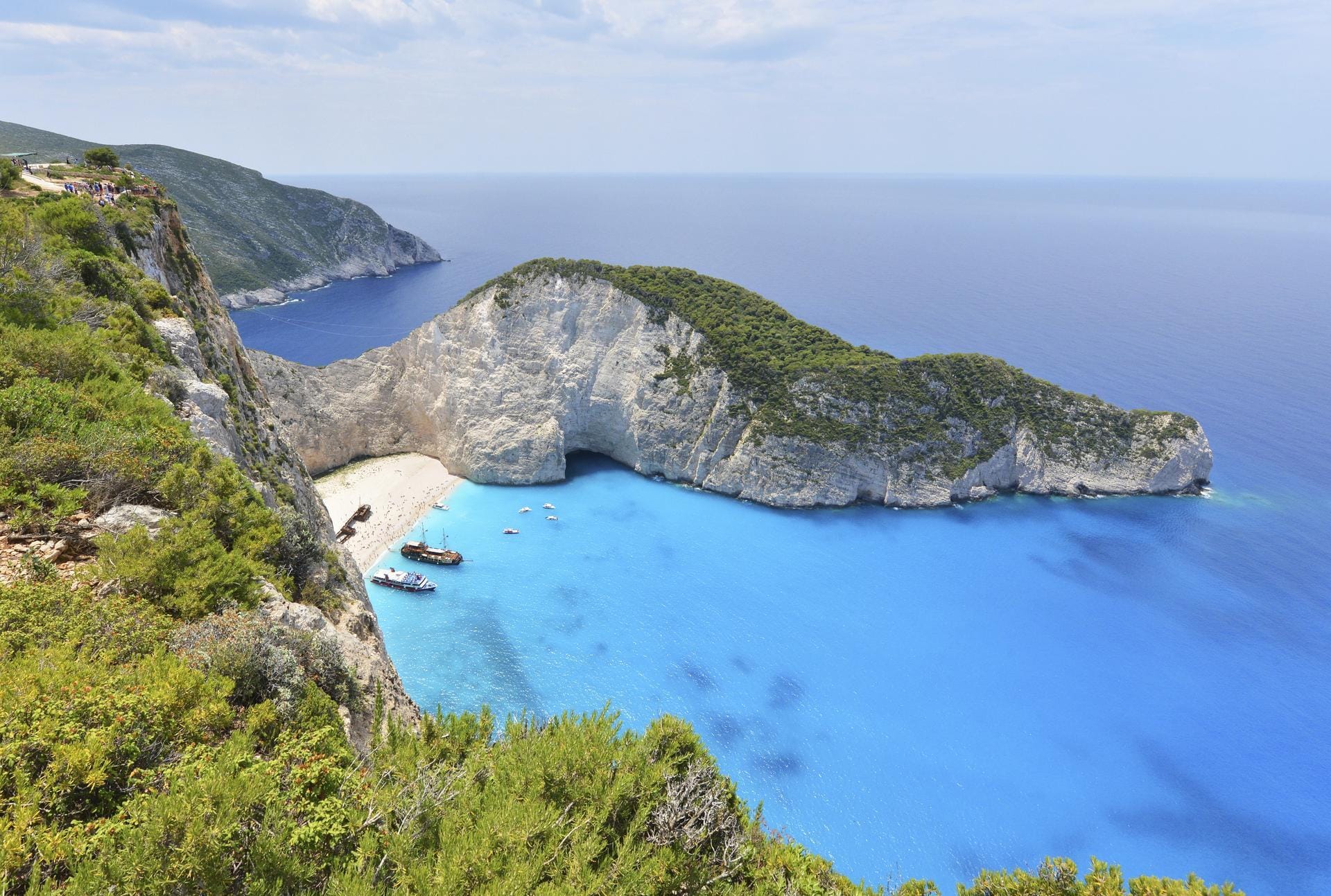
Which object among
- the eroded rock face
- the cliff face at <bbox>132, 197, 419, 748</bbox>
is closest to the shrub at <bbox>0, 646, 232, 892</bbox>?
the cliff face at <bbox>132, 197, 419, 748</bbox>

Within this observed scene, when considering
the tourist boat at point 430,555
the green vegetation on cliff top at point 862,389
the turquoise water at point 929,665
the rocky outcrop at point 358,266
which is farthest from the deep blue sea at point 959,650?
the rocky outcrop at point 358,266

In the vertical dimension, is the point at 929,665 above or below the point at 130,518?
below

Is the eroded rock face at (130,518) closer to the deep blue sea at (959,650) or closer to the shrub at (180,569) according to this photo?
the shrub at (180,569)

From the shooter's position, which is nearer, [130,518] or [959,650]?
[130,518]

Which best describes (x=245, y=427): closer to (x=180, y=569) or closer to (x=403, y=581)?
(x=180, y=569)

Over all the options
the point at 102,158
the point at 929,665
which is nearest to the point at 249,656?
the point at 929,665

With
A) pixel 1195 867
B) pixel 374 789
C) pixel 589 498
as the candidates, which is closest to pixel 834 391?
pixel 589 498

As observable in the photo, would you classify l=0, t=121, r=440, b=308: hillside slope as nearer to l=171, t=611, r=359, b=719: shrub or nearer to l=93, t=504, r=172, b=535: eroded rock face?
l=93, t=504, r=172, b=535: eroded rock face
